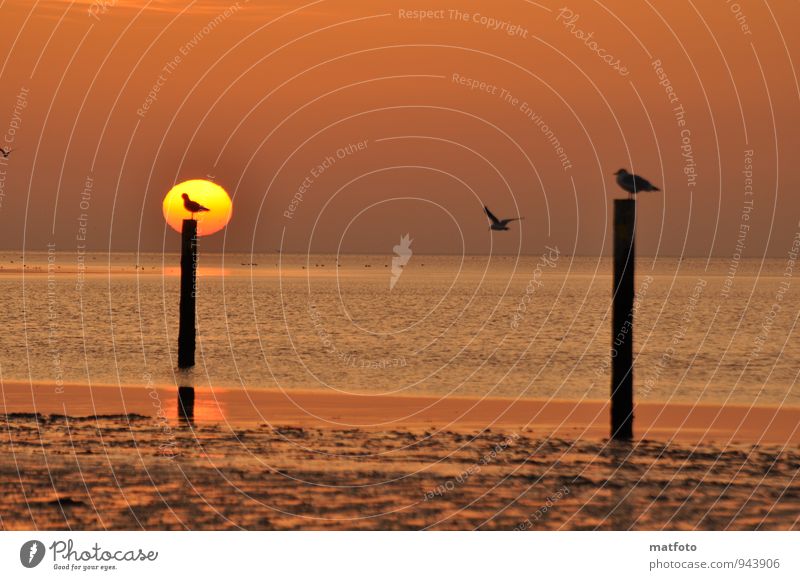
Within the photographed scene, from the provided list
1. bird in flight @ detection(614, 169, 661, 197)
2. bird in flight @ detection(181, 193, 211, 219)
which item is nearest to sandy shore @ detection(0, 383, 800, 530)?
bird in flight @ detection(614, 169, 661, 197)

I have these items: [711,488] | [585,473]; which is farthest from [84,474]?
[711,488]

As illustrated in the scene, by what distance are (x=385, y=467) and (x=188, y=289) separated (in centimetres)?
1430

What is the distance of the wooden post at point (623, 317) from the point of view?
20.0 meters

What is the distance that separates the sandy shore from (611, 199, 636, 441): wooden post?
546 millimetres

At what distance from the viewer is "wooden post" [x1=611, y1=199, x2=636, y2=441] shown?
20.0m

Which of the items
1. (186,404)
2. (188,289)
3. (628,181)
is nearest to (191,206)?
(188,289)

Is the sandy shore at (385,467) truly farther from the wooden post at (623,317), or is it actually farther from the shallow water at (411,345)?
the shallow water at (411,345)

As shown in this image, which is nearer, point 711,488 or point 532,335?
point 711,488

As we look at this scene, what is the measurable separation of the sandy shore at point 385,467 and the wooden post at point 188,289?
531 centimetres

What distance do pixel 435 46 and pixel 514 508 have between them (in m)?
15.5

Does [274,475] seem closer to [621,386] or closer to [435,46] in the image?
[621,386]

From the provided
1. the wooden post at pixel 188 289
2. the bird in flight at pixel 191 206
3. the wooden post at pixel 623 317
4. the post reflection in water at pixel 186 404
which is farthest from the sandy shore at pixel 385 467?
the bird in flight at pixel 191 206

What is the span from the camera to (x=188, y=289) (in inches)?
1192

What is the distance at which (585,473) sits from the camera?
56.3 ft
